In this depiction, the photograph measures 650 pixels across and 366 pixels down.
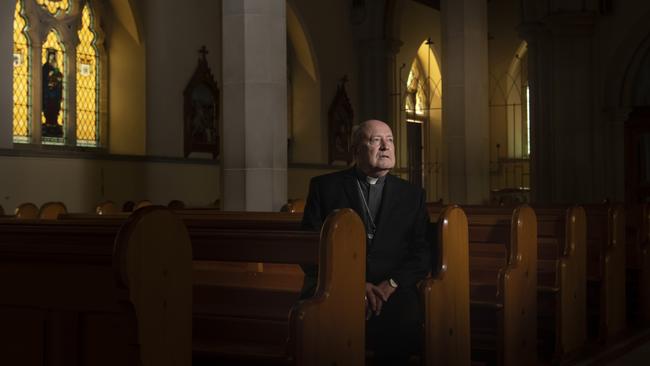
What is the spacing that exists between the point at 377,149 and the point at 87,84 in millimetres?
9385

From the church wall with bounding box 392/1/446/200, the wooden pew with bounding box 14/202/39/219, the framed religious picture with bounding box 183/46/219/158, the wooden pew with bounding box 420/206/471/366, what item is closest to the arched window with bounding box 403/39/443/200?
the church wall with bounding box 392/1/446/200

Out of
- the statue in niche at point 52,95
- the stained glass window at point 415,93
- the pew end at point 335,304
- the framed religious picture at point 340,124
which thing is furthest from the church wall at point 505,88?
the pew end at point 335,304

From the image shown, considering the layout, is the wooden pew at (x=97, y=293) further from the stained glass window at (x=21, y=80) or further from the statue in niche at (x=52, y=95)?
the statue in niche at (x=52, y=95)

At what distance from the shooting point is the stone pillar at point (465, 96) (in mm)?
10430

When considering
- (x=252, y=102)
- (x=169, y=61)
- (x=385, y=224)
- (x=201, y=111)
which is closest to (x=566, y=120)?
(x=201, y=111)

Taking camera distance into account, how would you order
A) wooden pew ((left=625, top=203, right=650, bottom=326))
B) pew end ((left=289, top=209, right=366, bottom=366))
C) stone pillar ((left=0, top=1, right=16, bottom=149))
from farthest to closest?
stone pillar ((left=0, top=1, right=16, bottom=149)) → wooden pew ((left=625, top=203, right=650, bottom=326)) → pew end ((left=289, top=209, right=366, bottom=366))

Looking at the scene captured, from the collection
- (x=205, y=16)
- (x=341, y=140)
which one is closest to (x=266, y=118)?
(x=205, y=16)

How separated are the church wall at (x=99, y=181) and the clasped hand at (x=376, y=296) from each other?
7920 millimetres

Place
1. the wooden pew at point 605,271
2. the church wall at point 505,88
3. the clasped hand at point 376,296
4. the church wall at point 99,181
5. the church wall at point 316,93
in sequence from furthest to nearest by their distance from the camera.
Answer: the church wall at point 505,88 < the church wall at point 316,93 < the church wall at point 99,181 < the wooden pew at point 605,271 < the clasped hand at point 376,296

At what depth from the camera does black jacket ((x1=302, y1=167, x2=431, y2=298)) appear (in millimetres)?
3908

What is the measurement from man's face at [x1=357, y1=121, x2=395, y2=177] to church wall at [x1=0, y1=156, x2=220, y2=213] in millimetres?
7756

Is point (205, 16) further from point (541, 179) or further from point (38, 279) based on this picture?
point (38, 279)

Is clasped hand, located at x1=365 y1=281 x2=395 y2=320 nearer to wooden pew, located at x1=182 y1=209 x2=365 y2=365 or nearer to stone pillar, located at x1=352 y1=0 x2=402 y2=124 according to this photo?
wooden pew, located at x1=182 y1=209 x2=365 y2=365

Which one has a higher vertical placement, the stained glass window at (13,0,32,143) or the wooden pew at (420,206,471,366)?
the stained glass window at (13,0,32,143)
